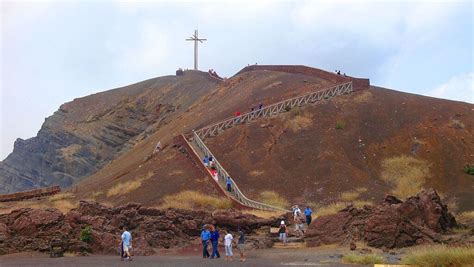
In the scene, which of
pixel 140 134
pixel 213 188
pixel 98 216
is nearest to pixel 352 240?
pixel 98 216

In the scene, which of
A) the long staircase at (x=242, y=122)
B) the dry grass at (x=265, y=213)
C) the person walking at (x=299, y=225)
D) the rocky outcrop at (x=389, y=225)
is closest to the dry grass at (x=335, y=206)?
the dry grass at (x=265, y=213)

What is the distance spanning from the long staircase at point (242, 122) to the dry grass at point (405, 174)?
333 inches

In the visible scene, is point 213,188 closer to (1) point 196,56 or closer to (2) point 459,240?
(2) point 459,240

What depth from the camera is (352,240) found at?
23.5 m

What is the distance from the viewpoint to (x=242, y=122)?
1827 inches

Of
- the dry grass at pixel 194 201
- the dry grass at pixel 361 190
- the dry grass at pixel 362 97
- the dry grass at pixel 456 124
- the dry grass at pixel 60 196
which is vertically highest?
the dry grass at pixel 362 97

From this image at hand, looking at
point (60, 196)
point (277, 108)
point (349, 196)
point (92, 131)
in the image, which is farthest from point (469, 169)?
point (92, 131)

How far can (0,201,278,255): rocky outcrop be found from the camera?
23125 mm

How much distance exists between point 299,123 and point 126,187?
45.1ft

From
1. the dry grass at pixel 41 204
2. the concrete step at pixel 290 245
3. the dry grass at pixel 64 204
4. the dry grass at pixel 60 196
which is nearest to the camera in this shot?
the concrete step at pixel 290 245

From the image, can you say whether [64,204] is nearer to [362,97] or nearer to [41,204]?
[41,204]

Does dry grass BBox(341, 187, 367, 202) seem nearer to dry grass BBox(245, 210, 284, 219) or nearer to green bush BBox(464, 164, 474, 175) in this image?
dry grass BBox(245, 210, 284, 219)

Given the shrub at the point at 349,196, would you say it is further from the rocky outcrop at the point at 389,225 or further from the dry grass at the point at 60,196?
the dry grass at the point at 60,196

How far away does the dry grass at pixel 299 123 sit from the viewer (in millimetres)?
45125
